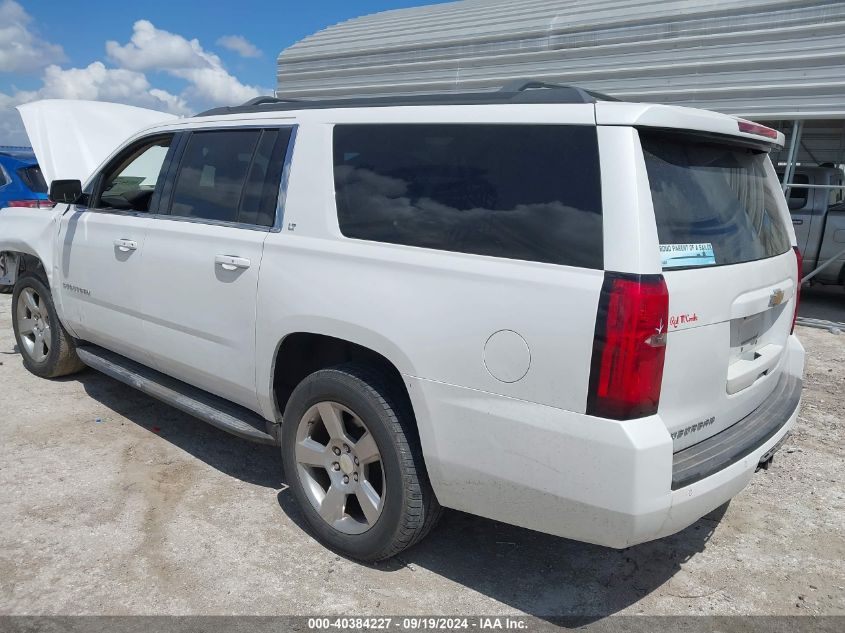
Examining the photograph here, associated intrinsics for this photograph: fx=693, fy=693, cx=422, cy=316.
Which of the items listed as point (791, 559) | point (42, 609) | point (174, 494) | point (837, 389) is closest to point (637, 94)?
point (837, 389)

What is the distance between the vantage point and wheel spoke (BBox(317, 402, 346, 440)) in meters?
3.02

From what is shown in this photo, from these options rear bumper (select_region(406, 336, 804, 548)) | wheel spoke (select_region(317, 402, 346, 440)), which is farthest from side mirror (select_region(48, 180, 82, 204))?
rear bumper (select_region(406, 336, 804, 548))

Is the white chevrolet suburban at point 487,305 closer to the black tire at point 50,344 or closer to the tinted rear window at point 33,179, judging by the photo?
the black tire at point 50,344

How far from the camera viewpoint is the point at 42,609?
2.72 metres

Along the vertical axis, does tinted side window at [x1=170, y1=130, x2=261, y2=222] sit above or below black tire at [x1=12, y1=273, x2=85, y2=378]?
above

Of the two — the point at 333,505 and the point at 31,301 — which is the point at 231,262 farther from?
the point at 31,301

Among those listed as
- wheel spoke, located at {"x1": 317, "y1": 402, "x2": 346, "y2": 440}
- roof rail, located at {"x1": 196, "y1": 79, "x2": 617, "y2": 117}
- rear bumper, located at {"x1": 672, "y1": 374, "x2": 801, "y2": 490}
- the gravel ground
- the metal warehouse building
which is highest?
the metal warehouse building

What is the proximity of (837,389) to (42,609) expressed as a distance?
5.92m

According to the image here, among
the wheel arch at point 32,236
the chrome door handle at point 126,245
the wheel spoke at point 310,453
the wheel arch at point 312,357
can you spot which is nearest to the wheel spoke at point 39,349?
the wheel arch at point 32,236

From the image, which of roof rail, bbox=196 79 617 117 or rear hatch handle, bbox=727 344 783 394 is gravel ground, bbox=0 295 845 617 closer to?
rear hatch handle, bbox=727 344 783 394

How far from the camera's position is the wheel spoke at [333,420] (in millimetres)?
3023

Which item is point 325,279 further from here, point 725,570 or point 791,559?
point 791,559

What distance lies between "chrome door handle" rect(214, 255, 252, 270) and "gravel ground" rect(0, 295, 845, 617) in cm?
124

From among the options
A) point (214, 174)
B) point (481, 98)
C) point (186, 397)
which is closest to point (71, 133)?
point (214, 174)
